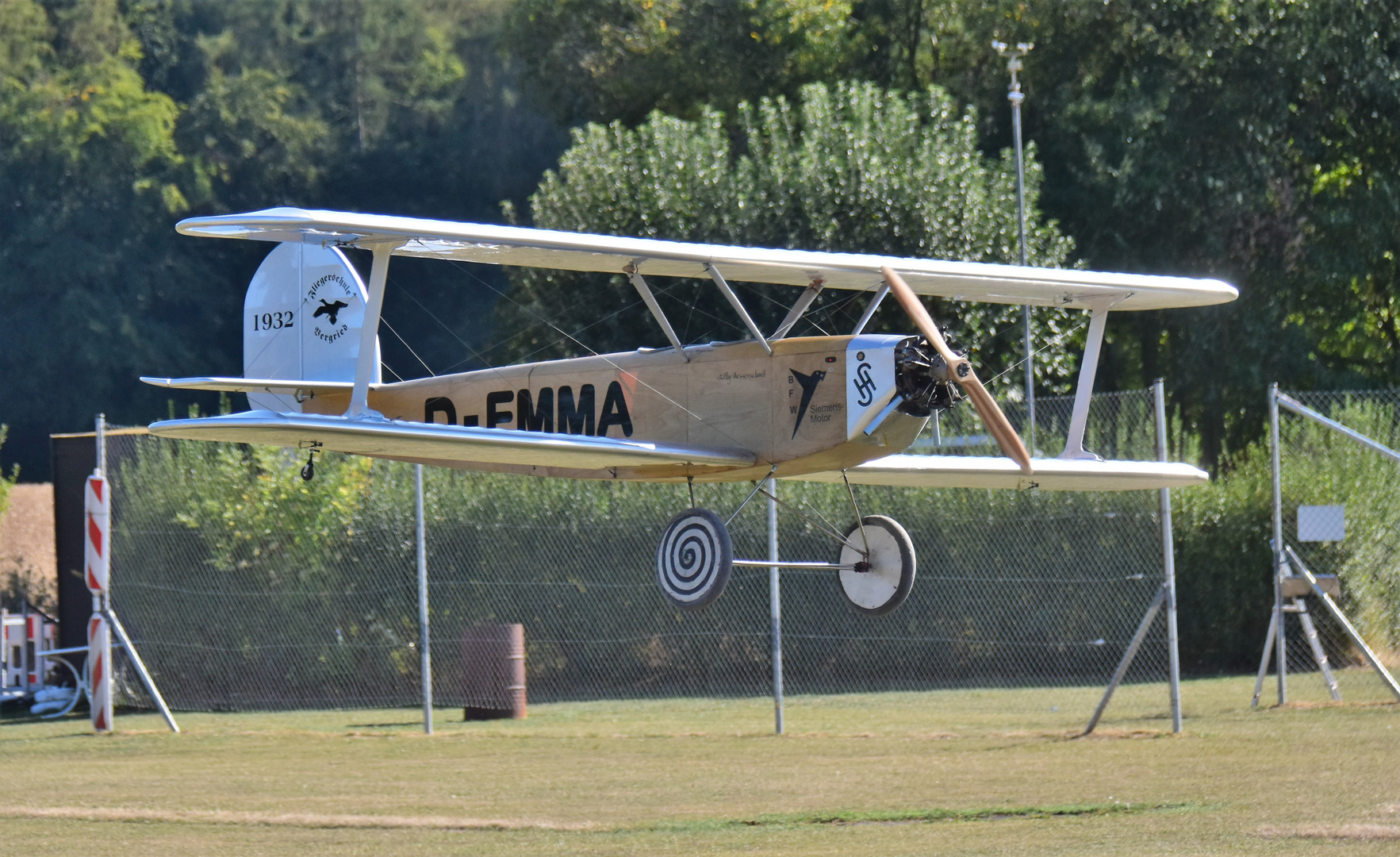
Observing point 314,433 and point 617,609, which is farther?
point 617,609

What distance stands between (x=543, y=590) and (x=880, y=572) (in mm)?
11264

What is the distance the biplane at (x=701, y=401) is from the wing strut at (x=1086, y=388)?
0.08 ft

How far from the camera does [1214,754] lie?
14.0 meters

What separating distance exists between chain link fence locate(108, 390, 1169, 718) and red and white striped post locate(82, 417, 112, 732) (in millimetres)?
1913

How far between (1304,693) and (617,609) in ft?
27.0

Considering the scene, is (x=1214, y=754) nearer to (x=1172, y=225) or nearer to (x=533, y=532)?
(x=533, y=532)

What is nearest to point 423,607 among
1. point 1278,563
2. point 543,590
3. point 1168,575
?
point 543,590

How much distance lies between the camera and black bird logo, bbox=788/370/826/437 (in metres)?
9.89

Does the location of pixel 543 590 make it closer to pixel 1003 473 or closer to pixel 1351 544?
pixel 1351 544

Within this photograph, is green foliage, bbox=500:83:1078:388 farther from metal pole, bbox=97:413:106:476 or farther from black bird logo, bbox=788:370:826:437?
black bird logo, bbox=788:370:826:437

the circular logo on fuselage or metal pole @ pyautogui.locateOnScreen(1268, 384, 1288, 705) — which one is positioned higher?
the circular logo on fuselage

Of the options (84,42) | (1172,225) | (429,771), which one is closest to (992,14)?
(1172,225)

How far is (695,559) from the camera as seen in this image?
959 cm

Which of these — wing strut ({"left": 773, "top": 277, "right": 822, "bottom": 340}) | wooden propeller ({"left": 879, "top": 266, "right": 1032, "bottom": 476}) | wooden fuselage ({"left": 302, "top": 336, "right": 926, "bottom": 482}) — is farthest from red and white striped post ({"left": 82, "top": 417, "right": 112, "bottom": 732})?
wooden propeller ({"left": 879, "top": 266, "right": 1032, "bottom": 476})
